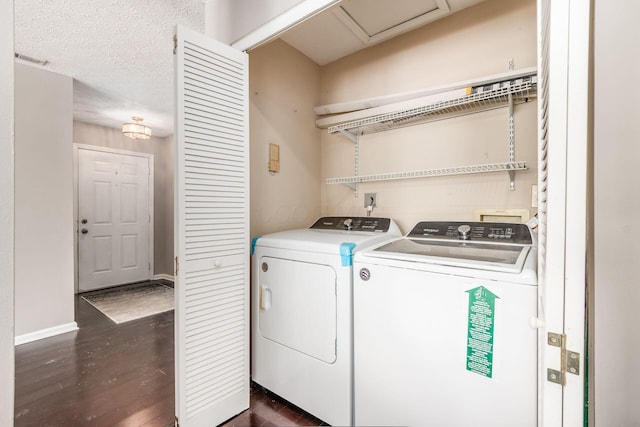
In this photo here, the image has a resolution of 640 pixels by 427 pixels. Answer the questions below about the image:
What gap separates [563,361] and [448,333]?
553 millimetres

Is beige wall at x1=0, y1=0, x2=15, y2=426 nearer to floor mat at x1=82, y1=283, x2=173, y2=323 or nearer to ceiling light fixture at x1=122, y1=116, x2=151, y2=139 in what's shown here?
floor mat at x1=82, y1=283, x2=173, y2=323

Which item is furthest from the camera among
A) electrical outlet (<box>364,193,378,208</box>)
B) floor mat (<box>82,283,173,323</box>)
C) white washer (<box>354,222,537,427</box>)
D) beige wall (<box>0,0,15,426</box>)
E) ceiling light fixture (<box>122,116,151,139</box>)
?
ceiling light fixture (<box>122,116,151,139</box>)

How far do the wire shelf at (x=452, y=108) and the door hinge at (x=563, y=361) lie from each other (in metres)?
1.39

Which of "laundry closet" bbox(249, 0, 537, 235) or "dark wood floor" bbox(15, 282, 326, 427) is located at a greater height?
"laundry closet" bbox(249, 0, 537, 235)

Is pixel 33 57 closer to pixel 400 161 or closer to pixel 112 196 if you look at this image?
pixel 112 196

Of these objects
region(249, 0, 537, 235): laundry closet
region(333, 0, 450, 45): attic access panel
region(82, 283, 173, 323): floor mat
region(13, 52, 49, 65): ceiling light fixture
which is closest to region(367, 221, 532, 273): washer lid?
region(249, 0, 537, 235): laundry closet

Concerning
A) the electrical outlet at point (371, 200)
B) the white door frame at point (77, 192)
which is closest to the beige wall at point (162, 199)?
the white door frame at point (77, 192)

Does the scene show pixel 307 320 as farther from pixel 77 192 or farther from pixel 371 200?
pixel 77 192

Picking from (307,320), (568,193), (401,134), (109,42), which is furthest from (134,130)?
(568,193)

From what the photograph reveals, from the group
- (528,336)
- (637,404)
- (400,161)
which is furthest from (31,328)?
(637,404)

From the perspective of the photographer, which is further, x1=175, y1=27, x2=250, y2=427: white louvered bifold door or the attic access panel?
the attic access panel

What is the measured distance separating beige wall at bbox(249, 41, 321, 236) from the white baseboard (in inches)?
93.7

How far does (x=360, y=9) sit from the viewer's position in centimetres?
188

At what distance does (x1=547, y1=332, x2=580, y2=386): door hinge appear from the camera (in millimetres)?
610
